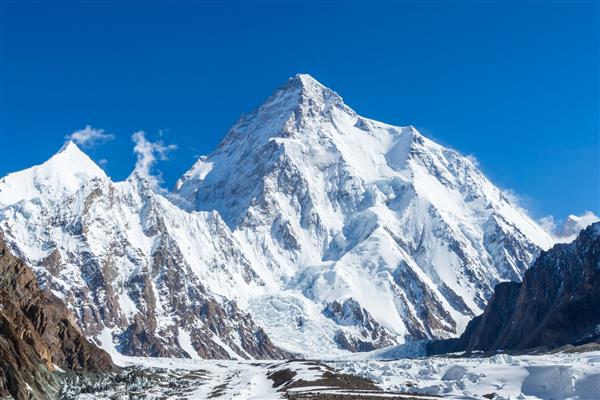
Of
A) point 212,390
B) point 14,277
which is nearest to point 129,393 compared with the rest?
point 212,390

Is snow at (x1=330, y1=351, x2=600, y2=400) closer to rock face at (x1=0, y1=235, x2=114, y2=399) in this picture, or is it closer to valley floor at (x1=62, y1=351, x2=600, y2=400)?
valley floor at (x1=62, y1=351, x2=600, y2=400)

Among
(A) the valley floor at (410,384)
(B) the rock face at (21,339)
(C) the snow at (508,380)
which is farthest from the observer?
(A) the valley floor at (410,384)

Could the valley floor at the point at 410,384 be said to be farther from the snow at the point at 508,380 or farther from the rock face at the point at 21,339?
the rock face at the point at 21,339

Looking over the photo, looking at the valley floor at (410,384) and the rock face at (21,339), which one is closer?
the rock face at (21,339)

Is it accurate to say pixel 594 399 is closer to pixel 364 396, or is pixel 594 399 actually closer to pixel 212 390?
pixel 364 396

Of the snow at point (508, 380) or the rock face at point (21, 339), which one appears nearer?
the snow at point (508, 380)

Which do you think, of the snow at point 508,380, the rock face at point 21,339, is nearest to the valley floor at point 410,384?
the snow at point 508,380

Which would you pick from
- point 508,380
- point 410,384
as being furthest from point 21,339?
point 508,380

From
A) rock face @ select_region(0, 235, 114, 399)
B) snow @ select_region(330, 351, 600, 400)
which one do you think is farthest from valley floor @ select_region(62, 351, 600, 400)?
rock face @ select_region(0, 235, 114, 399)

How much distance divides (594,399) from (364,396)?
112 feet

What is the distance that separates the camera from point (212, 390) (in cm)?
18250

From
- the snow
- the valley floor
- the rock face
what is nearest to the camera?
the snow

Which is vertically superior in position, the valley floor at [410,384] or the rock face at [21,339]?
the rock face at [21,339]

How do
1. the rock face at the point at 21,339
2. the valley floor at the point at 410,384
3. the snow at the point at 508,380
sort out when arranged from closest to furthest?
1. the snow at the point at 508,380
2. the rock face at the point at 21,339
3. the valley floor at the point at 410,384
